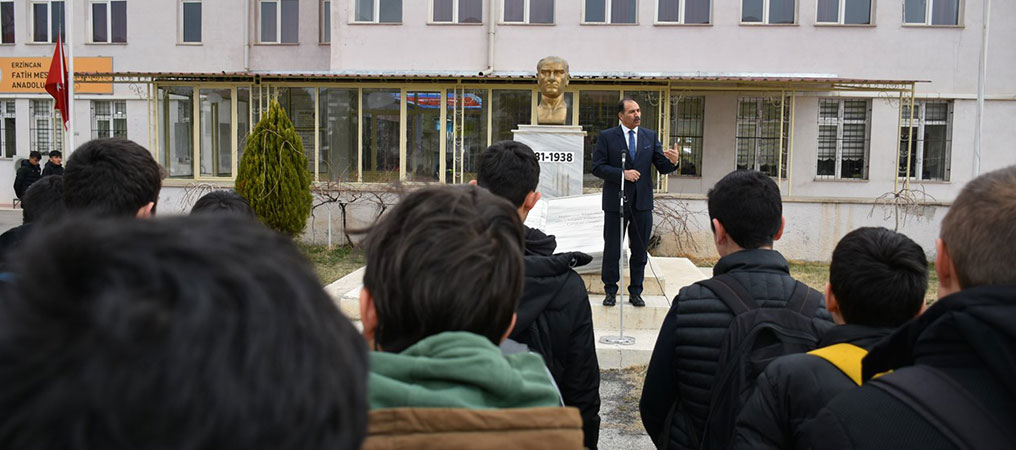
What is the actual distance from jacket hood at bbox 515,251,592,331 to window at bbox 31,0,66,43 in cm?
2399

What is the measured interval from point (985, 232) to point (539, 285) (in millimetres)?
1285

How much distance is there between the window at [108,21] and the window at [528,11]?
11.1 meters

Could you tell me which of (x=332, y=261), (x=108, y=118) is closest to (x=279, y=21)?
(x=108, y=118)

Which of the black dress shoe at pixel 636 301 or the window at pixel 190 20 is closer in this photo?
the black dress shoe at pixel 636 301

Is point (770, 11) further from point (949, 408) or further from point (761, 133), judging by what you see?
point (949, 408)

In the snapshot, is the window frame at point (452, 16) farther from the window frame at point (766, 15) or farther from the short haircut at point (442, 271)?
the short haircut at point (442, 271)

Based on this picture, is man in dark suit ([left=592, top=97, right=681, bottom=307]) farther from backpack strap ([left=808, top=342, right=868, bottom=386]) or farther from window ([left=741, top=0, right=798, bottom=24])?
window ([left=741, top=0, right=798, bottom=24])

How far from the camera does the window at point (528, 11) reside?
1723 centimetres

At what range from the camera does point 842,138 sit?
17.5 m

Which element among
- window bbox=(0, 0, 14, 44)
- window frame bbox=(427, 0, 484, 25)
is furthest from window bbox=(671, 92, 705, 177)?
window bbox=(0, 0, 14, 44)

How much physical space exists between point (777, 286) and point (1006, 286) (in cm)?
116

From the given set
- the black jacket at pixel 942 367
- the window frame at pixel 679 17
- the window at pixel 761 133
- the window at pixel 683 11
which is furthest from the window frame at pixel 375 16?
the black jacket at pixel 942 367

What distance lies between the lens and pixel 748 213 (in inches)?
103

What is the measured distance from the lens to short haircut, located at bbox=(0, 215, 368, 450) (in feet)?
1.91
